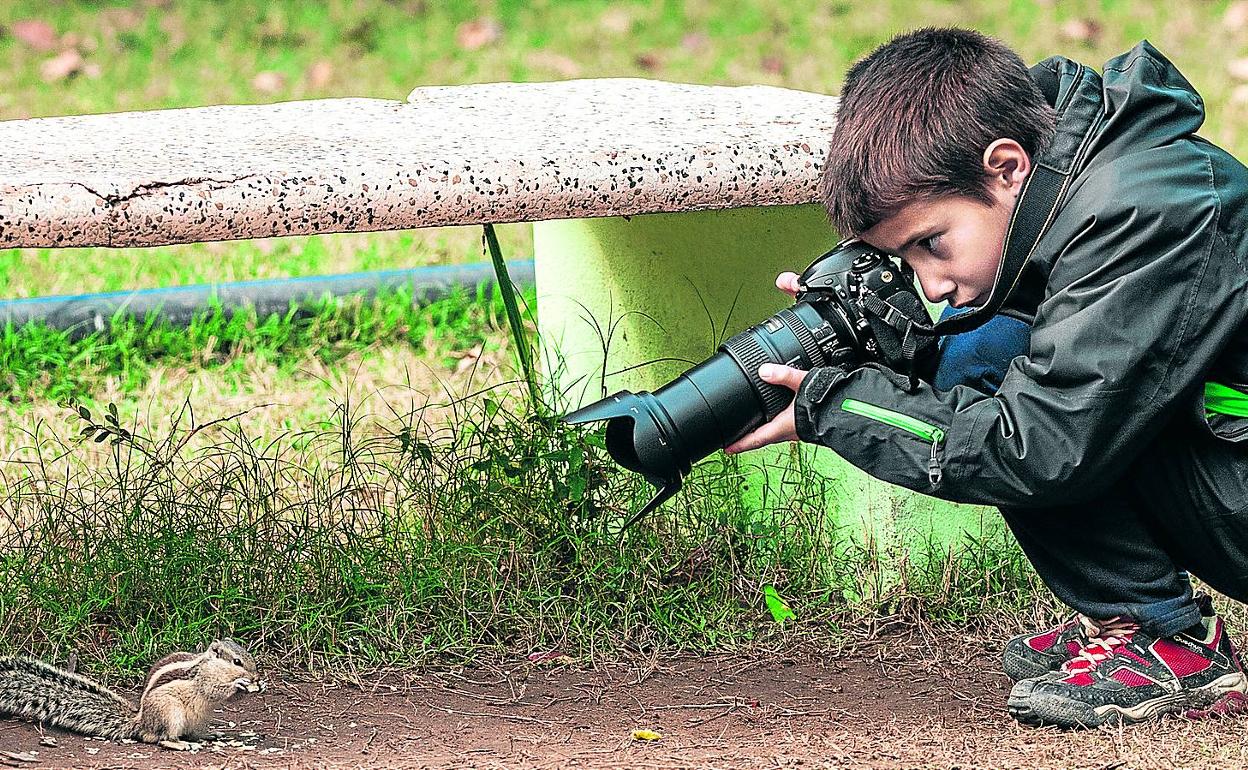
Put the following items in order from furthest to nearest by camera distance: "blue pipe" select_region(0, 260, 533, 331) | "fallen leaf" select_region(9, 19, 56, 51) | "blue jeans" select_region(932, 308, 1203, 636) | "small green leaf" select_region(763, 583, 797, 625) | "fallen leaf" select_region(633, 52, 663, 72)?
"fallen leaf" select_region(9, 19, 56, 51) → "fallen leaf" select_region(633, 52, 663, 72) → "blue pipe" select_region(0, 260, 533, 331) → "small green leaf" select_region(763, 583, 797, 625) → "blue jeans" select_region(932, 308, 1203, 636)

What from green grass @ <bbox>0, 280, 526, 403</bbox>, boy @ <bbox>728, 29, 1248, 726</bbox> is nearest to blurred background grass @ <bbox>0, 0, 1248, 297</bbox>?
green grass @ <bbox>0, 280, 526, 403</bbox>

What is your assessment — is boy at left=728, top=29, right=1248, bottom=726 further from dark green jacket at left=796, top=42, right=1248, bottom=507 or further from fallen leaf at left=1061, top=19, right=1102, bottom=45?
fallen leaf at left=1061, top=19, right=1102, bottom=45

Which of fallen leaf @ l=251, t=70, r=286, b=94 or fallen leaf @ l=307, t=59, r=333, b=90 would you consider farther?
fallen leaf @ l=307, t=59, r=333, b=90

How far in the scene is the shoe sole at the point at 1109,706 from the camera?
223 centimetres

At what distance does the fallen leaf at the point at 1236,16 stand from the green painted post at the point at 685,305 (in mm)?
5117

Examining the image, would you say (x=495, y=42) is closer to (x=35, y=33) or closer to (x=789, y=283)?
(x=35, y=33)

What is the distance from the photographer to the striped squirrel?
218cm

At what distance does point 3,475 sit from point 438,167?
5.11ft

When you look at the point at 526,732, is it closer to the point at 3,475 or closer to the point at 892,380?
the point at 892,380

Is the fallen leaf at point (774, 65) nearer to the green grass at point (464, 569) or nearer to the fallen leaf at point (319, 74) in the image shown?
the fallen leaf at point (319, 74)

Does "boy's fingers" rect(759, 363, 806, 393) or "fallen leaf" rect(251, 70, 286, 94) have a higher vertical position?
"fallen leaf" rect(251, 70, 286, 94)

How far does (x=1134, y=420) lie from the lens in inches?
77.0

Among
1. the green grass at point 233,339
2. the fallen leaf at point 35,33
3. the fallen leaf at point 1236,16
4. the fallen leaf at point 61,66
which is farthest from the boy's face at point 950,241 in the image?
the fallen leaf at point 35,33

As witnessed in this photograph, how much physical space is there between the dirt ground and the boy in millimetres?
135
